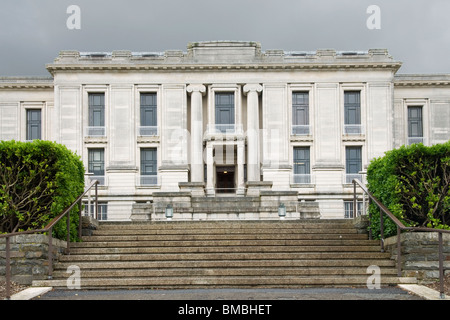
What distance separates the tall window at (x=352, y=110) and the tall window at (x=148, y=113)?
43.6 feet

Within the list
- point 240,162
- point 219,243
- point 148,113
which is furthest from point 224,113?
point 219,243

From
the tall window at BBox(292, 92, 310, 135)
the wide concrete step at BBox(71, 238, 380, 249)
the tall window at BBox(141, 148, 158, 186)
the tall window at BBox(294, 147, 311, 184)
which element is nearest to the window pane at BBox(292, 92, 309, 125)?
the tall window at BBox(292, 92, 310, 135)

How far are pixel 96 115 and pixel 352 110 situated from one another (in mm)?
17837

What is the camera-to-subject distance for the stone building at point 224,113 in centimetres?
4481

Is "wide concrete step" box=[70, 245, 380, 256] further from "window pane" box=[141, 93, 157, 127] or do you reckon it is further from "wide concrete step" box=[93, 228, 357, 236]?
"window pane" box=[141, 93, 157, 127]

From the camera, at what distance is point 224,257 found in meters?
15.0

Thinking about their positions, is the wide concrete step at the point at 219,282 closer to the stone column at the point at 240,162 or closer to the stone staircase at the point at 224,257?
the stone staircase at the point at 224,257

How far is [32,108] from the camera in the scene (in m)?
48.6

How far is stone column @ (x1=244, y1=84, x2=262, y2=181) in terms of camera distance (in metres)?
44.9

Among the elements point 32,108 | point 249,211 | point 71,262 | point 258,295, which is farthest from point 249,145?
point 258,295

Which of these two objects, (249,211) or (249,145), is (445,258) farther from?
(249,145)

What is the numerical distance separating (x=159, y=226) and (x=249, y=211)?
21.5ft

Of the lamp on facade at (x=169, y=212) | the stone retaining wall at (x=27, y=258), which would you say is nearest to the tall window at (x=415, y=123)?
the lamp on facade at (x=169, y=212)

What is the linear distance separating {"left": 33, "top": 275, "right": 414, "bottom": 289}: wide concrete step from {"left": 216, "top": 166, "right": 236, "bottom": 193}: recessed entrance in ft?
107
